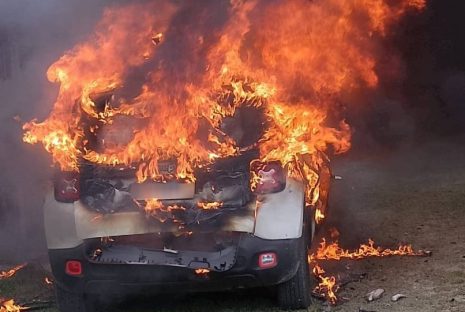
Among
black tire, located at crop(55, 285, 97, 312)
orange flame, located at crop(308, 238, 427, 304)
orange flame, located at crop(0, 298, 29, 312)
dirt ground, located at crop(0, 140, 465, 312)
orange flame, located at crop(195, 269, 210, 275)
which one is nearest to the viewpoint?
orange flame, located at crop(195, 269, 210, 275)

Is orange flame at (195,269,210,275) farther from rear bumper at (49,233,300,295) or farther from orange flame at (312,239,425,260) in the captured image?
orange flame at (312,239,425,260)

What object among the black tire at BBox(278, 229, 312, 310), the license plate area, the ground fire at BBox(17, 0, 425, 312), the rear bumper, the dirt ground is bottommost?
the dirt ground

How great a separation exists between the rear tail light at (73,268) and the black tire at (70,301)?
325 mm

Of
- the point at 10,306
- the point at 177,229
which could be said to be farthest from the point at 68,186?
the point at 10,306

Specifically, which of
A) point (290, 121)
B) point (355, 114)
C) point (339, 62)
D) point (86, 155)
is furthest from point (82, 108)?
point (355, 114)

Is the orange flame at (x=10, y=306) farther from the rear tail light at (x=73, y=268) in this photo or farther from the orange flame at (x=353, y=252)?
the orange flame at (x=353, y=252)

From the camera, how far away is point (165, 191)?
4.95m

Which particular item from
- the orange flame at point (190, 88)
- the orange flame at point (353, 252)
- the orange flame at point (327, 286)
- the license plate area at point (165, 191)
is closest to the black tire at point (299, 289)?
the orange flame at point (327, 286)

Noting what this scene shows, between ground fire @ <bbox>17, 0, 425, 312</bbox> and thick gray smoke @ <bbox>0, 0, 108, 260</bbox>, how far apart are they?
6.33ft

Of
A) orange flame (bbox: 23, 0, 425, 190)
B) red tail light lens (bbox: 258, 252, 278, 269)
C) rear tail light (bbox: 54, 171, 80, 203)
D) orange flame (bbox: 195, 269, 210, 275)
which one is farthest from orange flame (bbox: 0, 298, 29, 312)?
red tail light lens (bbox: 258, 252, 278, 269)

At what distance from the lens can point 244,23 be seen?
21.1 feet

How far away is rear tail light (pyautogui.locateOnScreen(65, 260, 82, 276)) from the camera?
16.1ft

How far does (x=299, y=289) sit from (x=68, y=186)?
1841 millimetres

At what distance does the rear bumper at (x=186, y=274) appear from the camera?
478cm
